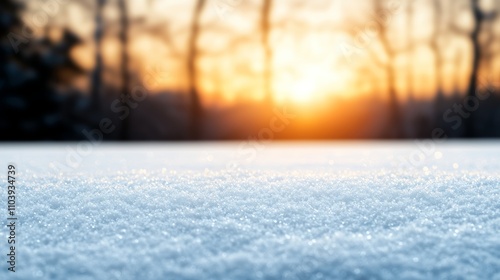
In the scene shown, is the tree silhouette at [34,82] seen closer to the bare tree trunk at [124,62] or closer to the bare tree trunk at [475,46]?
the bare tree trunk at [124,62]

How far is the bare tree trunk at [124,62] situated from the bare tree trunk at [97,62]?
34 centimetres

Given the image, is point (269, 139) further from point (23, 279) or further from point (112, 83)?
point (23, 279)

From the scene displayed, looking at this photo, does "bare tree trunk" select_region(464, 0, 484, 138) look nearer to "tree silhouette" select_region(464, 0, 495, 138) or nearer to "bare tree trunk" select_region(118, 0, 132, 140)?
"tree silhouette" select_region(464, 0, 495, 138)

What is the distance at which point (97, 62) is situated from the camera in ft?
23.7

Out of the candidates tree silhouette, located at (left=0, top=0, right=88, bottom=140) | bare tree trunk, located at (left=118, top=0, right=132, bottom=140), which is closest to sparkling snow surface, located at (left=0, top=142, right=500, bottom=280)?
bare tree trunk, located at (left=118, top=0, right=132, bottom=140)

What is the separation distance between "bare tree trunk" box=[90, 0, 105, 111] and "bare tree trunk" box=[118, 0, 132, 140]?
34 centimetres

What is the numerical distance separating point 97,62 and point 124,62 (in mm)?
553

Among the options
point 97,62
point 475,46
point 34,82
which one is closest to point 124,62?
point 97,62

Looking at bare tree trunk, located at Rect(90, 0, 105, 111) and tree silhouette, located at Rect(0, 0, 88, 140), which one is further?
tree silhouette, located at Rect(0, 0, 88, 140)

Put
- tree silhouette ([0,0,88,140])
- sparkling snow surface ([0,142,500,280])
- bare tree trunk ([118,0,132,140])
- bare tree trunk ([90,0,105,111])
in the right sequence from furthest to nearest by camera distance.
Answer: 1. tree silhouette ([0,0,88,140])
2. bare tree trunk ([90,0,105,111])
3. bare tree trunk ([118,0,132,140])
4. sparkling snow surface ([0,142,500,280])

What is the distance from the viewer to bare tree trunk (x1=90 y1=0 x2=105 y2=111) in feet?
23.4

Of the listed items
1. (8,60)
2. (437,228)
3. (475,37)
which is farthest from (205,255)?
(8,60)

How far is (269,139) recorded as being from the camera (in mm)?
6738

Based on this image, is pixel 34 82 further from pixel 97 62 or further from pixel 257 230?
pixel 257 230
